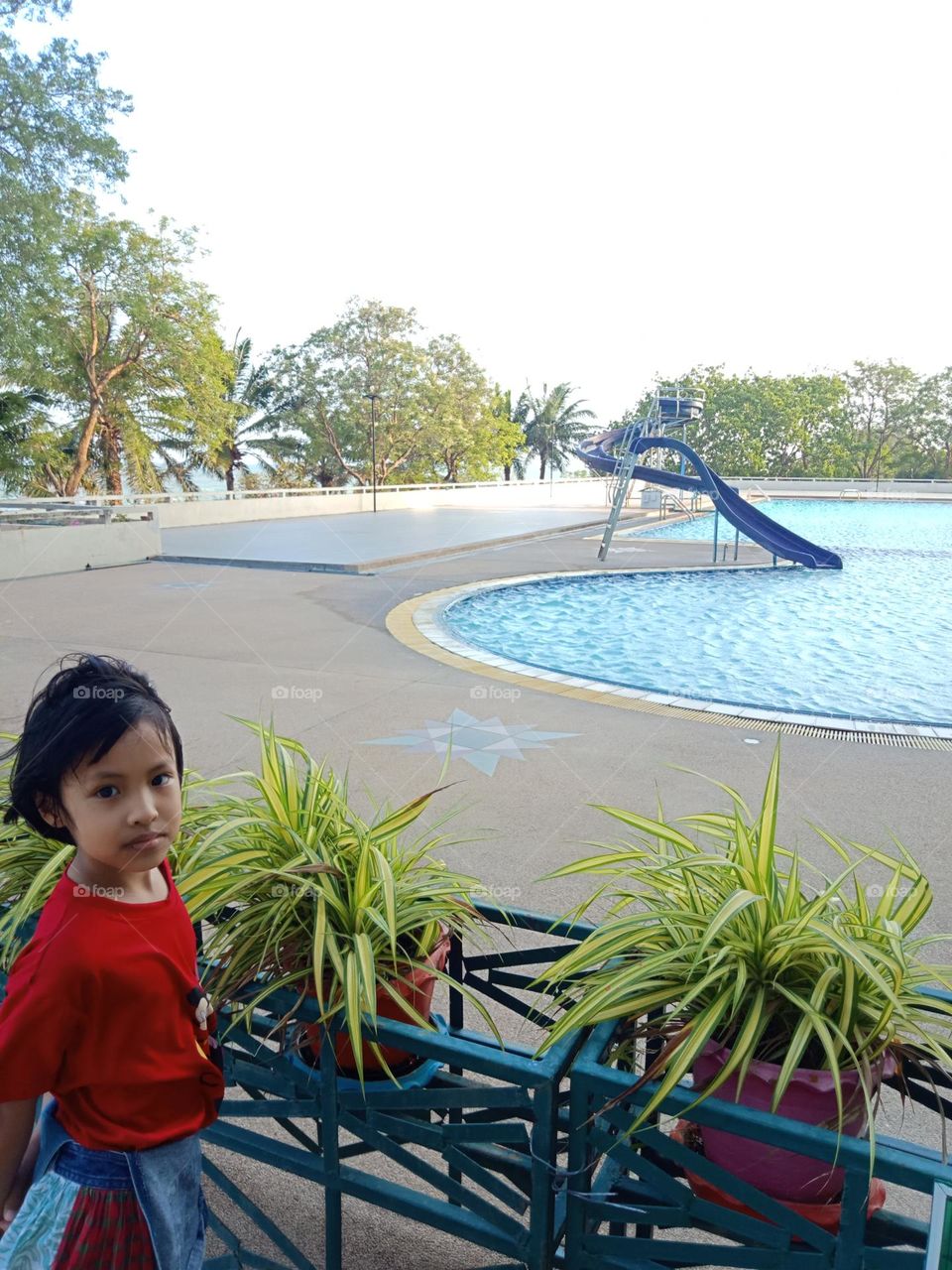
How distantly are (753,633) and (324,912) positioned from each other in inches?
389

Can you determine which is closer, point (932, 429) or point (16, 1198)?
point (16, 1198)

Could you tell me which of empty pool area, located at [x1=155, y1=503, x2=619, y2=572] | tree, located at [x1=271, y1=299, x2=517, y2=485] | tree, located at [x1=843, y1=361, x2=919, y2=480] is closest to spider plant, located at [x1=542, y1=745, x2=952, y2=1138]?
empty pool area, located at [x1=155, y1=503, x2=619, y2=572]

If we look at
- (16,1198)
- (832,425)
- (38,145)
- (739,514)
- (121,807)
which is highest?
(38,145)

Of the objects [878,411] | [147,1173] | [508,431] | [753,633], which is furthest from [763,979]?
[878,411]

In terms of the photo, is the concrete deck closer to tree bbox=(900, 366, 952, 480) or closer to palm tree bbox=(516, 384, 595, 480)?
tree bbox=(900, 366, 952, 480)

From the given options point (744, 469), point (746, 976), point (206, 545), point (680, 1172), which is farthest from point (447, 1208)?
point (744, 469)

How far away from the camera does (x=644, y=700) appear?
23.5 feet

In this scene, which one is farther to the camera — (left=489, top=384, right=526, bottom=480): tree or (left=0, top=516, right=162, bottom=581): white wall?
(left=489, top=384, right=526, bottom=480): tree

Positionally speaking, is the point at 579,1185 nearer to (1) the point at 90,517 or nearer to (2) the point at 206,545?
(1) the point at 90,517

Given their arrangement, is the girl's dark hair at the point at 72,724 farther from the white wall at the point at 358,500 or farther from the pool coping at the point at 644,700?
the white wall at the point at 358,500

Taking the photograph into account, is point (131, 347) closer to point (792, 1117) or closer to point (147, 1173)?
point (147, 1173)

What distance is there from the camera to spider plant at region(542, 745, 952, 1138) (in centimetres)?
145

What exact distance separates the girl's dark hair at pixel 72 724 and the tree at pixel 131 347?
25420mm

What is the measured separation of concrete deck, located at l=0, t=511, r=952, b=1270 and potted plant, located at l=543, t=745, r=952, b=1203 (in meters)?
0.77
